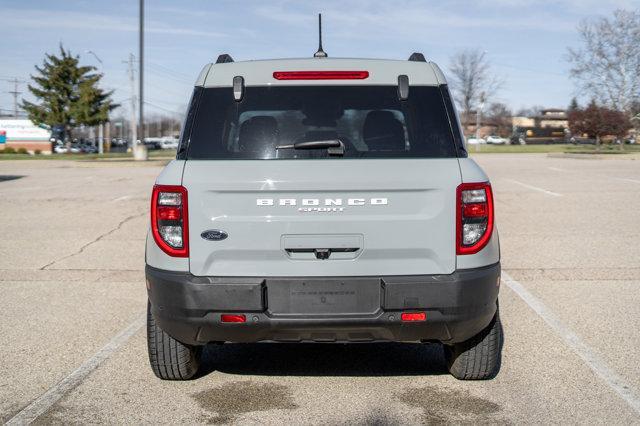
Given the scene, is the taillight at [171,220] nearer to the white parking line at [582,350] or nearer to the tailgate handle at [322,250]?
the tailgate handle at [322,250]

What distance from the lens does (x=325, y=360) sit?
505 cm

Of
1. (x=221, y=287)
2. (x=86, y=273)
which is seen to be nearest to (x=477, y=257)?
(x=221, y=287)

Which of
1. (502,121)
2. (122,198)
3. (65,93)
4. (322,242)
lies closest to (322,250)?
(322,242)

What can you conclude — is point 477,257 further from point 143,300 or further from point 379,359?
point 143,300

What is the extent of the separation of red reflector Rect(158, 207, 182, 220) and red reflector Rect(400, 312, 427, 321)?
126 cm

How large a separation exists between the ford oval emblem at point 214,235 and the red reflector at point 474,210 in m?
1.24

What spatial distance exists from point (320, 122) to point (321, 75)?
27 cm

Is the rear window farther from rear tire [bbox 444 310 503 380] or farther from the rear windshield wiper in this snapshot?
rear tire [bbox 444 310 503 380]

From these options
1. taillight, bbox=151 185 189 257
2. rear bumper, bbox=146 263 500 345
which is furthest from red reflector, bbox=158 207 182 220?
rear bumper, bbox=146 263 500 345

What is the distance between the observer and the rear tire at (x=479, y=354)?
14.1 feet

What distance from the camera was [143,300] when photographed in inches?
274

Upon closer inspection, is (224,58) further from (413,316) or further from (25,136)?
(25,136)

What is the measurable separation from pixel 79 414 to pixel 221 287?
1112 millimetres

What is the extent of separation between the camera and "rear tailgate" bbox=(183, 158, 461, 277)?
374 centimetres
